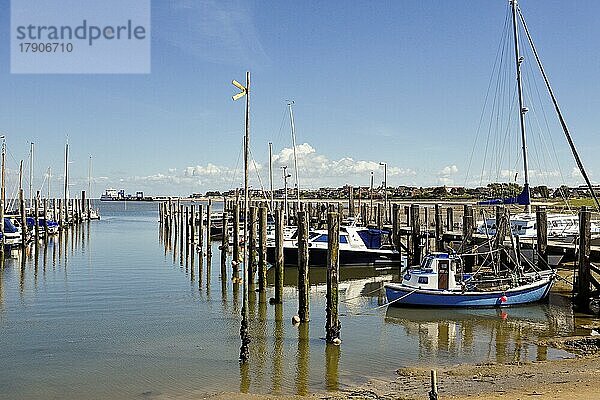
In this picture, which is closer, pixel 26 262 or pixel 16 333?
pixel 16 333

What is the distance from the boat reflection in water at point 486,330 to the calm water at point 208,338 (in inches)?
1.4

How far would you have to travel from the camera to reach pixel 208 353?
58.5ft

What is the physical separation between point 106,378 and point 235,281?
15315 millimetres

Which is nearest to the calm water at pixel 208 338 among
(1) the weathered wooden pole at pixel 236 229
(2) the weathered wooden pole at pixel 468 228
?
(1) the weathered wooden pole at pixel 236 229

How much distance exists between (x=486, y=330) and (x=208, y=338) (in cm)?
889

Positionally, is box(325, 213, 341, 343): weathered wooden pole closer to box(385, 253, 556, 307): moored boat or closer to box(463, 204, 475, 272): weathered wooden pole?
box(385, 253, 556, 307): moored boat

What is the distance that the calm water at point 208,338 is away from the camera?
15414mm

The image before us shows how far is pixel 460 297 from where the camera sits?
77.1 feet

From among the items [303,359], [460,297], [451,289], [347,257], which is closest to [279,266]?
[451,289]

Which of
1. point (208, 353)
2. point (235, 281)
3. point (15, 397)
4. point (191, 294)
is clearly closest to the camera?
point (15, 397)

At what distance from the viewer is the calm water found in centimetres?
1541

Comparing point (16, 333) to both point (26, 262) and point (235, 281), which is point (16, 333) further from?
point (26, 262)

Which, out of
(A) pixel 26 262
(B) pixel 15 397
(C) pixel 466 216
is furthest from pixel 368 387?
(A) pixel 26 262

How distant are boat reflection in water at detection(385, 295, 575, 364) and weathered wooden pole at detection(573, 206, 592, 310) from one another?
2.20 feet
